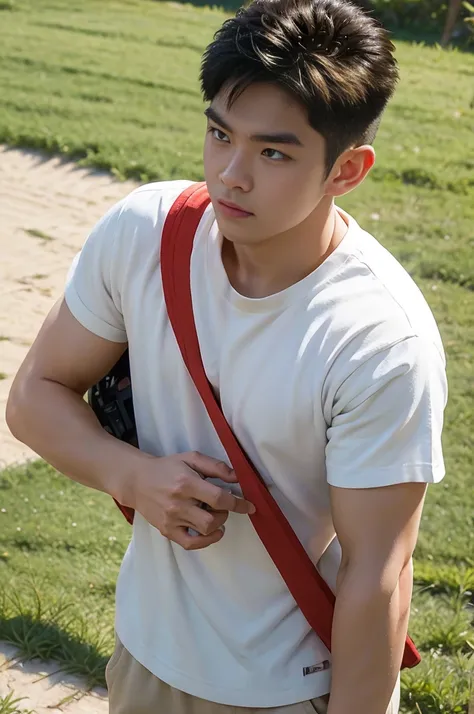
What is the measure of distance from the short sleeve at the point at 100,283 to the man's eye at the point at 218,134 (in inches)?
9.4

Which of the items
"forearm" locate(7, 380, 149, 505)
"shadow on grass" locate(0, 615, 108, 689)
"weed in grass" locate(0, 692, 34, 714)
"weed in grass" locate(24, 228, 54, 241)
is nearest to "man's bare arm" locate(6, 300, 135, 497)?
"forearm" locate(7, 380, 149, 505)

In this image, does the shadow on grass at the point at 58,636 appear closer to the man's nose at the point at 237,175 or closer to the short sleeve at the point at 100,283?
the short sleeve at the point at 100,283

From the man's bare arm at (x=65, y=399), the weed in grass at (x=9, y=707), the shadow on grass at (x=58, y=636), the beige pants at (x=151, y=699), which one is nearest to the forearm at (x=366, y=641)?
the beige pants at (x=151, y=699)

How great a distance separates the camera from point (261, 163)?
1745mm

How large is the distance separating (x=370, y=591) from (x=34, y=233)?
19.0 ft

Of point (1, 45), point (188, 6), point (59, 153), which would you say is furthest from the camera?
point (188, 6)

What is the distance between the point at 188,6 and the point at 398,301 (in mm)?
12849

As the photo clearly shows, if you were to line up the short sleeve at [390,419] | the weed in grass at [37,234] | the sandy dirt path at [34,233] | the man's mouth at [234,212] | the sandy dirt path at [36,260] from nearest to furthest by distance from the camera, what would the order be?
1. the short sleeve at [390,419]
2. the man's mouth at [234,212]
3. the sandy dirt path at [36,260]
4. the sandy dirt path at [34,233]
5. the weed in grass at [37,234]

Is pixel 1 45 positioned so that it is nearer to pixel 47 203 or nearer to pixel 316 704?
pixel 47 203

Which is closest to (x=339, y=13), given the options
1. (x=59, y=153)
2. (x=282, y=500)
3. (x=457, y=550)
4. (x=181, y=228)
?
(x=181, y=228)

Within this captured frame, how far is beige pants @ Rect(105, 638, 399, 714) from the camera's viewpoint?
6.26ft

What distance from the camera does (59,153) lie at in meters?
8.53

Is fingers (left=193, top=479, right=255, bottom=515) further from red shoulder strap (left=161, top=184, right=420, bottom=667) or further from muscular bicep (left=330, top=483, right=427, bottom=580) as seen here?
muscular bicep (left=330, top=483, right=427, bottom=580)

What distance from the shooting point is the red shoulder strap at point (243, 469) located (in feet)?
5.95
